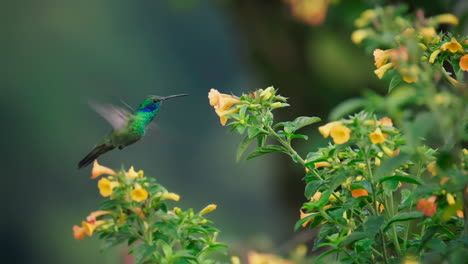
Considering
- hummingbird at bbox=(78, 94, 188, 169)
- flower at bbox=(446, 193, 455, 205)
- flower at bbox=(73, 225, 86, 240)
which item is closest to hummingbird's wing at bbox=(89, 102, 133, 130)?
hummingbird at bbox=(78, 94, 188, 169)

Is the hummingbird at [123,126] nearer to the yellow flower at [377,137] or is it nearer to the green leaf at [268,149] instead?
the green leaf at [268,149]

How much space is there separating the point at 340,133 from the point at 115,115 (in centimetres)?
127

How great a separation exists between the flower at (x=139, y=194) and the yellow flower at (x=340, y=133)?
45 cm

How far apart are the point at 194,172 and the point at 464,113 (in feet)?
51.0

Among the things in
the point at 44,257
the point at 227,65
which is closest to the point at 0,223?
the point at 44,257

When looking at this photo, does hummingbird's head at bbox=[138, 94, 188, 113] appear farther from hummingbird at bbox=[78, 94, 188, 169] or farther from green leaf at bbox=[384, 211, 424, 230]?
green leaf at bbox=[384, 211, 424, 230]

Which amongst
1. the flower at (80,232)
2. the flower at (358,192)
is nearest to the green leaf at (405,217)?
the flower at (358,192)

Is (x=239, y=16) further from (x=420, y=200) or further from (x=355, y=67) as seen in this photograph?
(x=420, y=200)

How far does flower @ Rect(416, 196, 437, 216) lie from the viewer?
179 centimetres

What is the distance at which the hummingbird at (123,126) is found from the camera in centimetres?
285

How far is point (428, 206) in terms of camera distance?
70.9 inches

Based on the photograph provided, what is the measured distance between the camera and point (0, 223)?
18250mm

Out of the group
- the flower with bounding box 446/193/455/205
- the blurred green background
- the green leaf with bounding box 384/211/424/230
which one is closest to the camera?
the flower with bounding box 446/193/455/205

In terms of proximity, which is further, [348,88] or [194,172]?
[194,172]
